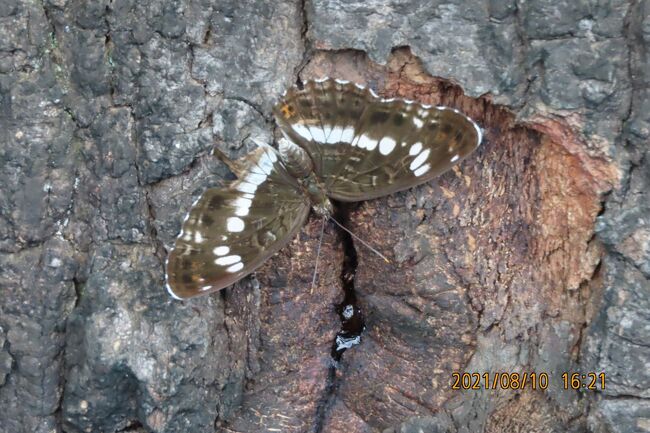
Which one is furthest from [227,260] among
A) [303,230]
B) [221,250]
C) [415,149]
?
[415,149]

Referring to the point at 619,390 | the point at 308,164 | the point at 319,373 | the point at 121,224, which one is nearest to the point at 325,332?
the point at 319,373

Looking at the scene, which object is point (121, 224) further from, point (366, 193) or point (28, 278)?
point (366, 193)

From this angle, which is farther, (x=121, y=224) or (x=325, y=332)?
(x=325, y=332)

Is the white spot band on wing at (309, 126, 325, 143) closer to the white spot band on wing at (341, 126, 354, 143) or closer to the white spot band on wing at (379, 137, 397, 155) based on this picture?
the white spot band on wing at (341, 126, 354, 143)

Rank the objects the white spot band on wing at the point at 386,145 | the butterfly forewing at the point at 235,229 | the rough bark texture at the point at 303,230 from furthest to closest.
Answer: the white spot band on wing at the point at 386,145, the butterfly forewing at the point at 235,229, the rough bark texture at the point at 303,230

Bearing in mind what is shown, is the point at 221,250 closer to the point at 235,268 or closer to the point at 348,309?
the point at 235,268

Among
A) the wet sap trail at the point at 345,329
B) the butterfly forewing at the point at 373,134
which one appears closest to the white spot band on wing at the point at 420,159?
the butterfly forewing at the point at 373,134
